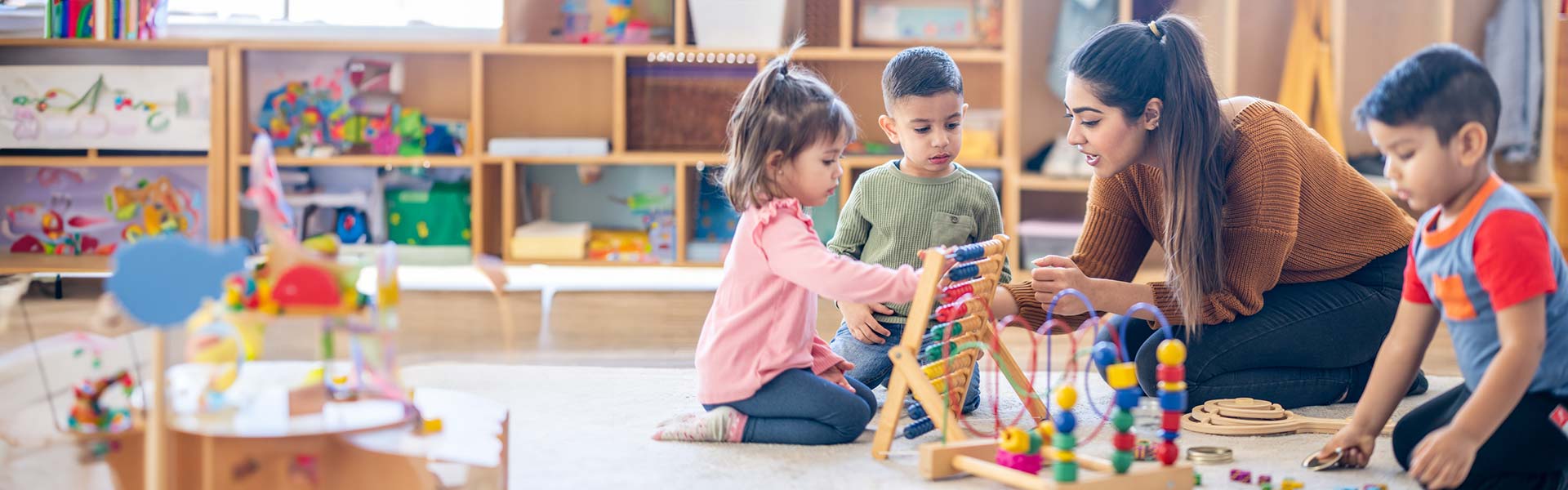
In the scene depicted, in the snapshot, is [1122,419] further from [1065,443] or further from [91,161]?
[91,161]

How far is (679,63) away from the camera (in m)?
3.64

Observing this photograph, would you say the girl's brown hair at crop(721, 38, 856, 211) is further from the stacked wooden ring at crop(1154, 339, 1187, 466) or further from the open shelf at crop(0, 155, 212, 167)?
the open shelf at crop(0, 155, 212, 167)

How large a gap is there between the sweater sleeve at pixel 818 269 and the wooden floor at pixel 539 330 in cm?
78

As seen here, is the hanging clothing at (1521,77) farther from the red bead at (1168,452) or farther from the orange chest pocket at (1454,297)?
the red bead at (1168,452)

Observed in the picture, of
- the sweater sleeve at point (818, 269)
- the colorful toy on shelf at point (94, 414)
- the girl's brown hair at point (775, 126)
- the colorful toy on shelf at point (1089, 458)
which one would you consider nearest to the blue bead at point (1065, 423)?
the colorful toy on shelf at point (1089, 458)

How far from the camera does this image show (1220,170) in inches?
75.1

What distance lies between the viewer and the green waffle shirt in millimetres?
2053

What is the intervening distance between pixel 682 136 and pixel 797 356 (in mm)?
1985

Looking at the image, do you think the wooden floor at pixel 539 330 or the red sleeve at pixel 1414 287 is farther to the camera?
the wooden floor at pixel 539 330

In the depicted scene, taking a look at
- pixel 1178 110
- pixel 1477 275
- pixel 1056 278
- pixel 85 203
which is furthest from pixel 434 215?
pixel 1477 275


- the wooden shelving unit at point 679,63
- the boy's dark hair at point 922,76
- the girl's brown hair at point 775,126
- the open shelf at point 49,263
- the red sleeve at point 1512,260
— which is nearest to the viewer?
the red sleeve at point 1512,260

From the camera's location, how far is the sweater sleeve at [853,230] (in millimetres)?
2129

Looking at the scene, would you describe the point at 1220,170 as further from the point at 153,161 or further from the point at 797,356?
the point at 153,161

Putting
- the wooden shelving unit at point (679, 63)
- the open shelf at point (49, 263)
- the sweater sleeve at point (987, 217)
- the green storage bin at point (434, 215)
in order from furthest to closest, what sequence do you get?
the green storage bin at point (434, 215) → the wooden shelving unit at point (679, 63) → the open shelf at point (49, 263) → the sweater sleeve at point (987, 217)
